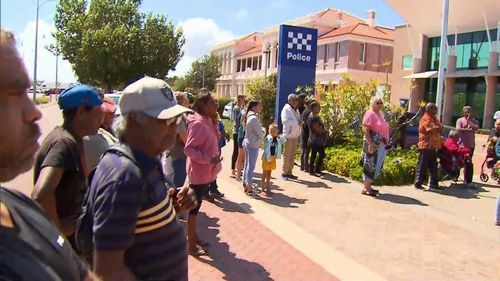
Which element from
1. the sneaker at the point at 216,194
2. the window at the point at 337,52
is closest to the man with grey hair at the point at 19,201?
the sneaker at the point at 216,194

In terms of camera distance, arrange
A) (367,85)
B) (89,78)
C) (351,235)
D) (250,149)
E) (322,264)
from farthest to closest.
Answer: (89,78)
(367,85)
(250,149)
(351,235)
(322,264)

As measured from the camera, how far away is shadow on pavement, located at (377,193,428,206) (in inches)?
321

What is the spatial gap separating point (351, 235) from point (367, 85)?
6236 millimetres

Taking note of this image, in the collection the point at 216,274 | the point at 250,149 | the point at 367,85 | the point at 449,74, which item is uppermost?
the point at 449,74

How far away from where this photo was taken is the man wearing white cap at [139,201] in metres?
1.91

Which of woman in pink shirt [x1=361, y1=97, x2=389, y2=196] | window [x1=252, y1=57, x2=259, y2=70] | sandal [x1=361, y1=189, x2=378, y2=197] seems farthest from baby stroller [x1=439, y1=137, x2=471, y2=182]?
window [x1=252, y1=57, x2=259, y2=70]

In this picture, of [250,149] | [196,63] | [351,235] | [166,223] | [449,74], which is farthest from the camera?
[196,63]

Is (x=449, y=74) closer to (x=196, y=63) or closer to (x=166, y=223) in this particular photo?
(x=166, y=223)

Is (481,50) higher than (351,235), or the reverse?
(481,50)

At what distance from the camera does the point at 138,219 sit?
1984 millimetres

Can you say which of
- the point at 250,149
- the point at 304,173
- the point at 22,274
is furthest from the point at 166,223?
the point at 304,173

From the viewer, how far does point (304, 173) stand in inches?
421

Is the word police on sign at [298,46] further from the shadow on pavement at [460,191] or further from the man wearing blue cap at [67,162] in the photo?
the man wearing blue cap at [67,162]

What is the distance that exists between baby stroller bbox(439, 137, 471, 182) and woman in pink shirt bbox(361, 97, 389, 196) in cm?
191
